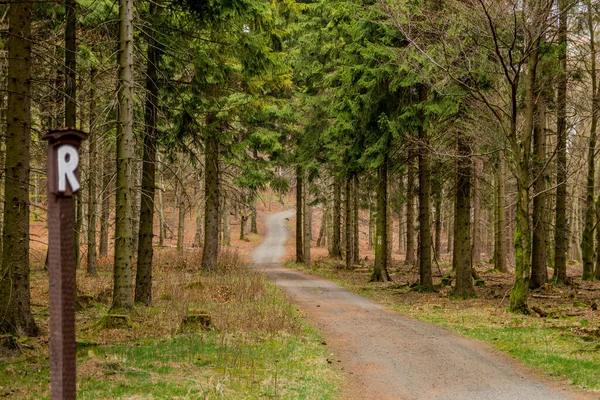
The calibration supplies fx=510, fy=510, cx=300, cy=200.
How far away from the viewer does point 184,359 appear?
8023mm

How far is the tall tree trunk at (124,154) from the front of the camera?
1052 cm

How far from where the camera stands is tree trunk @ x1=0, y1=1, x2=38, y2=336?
807 cm

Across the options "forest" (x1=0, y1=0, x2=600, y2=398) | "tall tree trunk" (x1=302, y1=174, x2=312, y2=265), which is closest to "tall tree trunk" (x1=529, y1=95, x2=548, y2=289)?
"forest" (x1=0, y1=0, x2=600, y2=398)

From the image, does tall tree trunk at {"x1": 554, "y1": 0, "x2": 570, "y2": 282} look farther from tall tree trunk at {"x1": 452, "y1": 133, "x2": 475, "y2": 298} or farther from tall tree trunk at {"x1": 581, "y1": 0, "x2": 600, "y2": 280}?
tall tree trunk at {"x1": 452, "y1": 133, "x2": 475, "y2": 298}

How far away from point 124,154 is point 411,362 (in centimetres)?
703

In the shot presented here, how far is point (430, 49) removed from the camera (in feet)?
48.7

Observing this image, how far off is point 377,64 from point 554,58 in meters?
5.77

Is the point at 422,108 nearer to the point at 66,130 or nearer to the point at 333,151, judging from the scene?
the point at 333,151

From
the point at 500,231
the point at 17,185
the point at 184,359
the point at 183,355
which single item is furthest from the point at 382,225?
the point at 17,185

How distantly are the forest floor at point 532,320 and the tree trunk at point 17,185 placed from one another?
345 inches

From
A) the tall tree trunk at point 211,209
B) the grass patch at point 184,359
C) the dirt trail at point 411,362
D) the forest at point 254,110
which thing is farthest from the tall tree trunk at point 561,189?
the tall tree trunk at point 211,209

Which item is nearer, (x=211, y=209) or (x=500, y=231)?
(x=211, y=209)

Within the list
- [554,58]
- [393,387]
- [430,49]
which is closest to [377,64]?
[430,49]

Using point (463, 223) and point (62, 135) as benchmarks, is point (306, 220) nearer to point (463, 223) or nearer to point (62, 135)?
point (463, 223)
